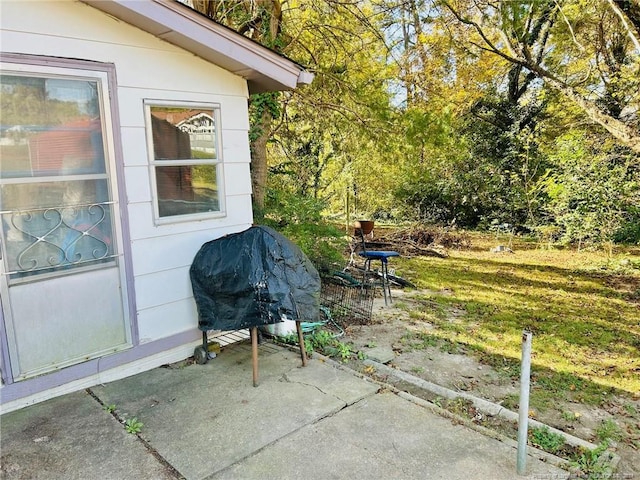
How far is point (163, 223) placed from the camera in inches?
137

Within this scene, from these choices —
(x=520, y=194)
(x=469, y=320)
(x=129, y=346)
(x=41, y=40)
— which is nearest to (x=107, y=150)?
(x=41, y=40)

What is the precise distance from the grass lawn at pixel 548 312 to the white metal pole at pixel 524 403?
1512mm

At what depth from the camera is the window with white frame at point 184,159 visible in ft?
11.3

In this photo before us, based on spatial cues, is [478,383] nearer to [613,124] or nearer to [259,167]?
[259,167]

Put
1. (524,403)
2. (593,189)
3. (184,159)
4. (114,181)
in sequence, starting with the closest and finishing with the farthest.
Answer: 1. (524,403)
2. (114,181)
3. (184,159)
4. (593,189)

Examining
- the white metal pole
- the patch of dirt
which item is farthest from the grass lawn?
the white metal pole

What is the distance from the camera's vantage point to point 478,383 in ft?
12.9

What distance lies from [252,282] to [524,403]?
1.96m

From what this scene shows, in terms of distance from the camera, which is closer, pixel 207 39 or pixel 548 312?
pixel 207 39

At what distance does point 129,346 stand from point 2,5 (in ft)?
8.16

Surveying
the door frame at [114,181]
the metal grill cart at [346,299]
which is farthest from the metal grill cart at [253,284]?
the metal grill cart at [346,299]

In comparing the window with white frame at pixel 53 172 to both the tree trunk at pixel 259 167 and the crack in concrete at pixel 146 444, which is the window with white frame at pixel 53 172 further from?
the tree trunk at pixel 259 167

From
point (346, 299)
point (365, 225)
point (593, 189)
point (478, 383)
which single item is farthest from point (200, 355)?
point (593, 189)

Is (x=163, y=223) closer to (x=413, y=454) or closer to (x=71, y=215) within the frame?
(x=71, y=215)
